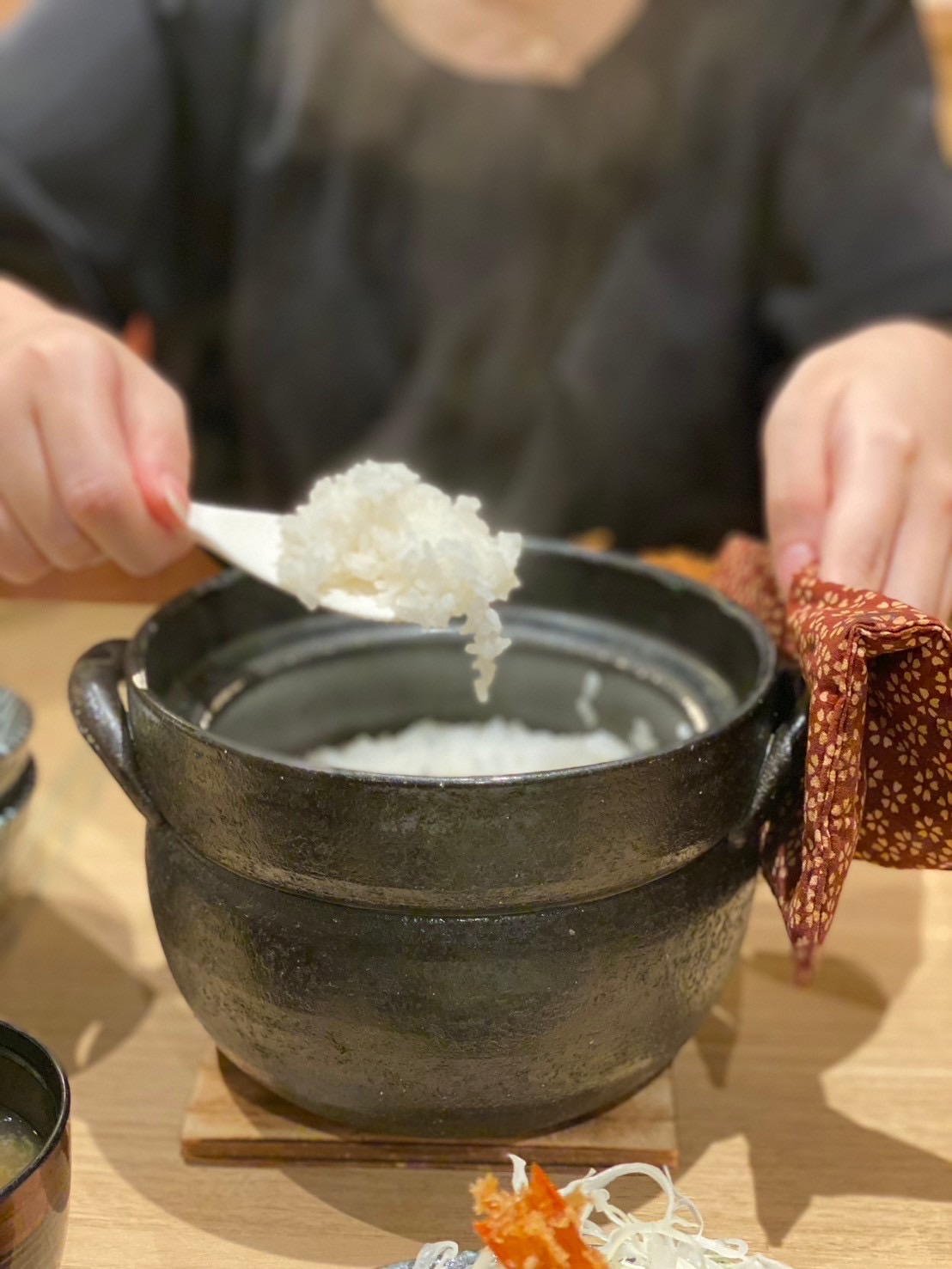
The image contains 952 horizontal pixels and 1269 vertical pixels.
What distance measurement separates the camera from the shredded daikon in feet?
2.36

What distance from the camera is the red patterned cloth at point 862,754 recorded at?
0.78m

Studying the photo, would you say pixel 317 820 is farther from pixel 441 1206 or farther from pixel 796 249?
pixel 796 249

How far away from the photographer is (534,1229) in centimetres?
66

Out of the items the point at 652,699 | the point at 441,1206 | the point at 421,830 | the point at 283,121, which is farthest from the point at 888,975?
the point at 283,121

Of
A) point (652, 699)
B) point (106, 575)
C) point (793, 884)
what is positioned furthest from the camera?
point (106, 575)

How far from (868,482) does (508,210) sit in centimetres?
130

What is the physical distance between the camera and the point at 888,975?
1.16 metres

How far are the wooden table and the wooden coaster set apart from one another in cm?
1

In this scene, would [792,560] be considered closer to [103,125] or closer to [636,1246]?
[636,1246]

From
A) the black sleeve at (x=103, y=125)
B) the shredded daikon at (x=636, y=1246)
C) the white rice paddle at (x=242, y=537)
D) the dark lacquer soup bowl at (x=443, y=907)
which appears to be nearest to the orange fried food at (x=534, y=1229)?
the shredded daikon at (x=636, y=1246)

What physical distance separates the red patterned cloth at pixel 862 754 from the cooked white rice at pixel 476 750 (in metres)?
0.25

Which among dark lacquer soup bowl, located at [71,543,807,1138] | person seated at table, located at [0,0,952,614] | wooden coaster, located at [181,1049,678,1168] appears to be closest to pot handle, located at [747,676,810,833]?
dark lacquer soup bowl, located at [71,543,807,1138]

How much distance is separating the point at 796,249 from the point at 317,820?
1768 mm

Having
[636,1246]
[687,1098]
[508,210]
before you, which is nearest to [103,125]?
[508,210]
